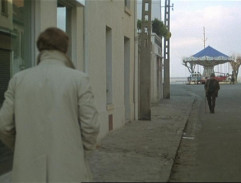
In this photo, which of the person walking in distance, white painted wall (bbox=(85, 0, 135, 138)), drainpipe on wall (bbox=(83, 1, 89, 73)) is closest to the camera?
drainpipe on wall (bbox=(83, 1, 89, 73))

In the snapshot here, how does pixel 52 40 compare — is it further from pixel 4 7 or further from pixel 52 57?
pixel 4 7

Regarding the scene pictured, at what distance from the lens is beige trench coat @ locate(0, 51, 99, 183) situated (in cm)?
368

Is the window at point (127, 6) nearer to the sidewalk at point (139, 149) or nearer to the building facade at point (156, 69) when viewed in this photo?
the sidewalk at point (139, 149)

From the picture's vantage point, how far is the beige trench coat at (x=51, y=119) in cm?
368

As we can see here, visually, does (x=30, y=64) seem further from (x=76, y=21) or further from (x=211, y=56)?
(x=211, y=56)

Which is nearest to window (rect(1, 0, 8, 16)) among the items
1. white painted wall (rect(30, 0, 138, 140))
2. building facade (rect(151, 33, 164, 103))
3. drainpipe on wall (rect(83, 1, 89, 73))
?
white painted wall (rect(30, 0, 138, 140))

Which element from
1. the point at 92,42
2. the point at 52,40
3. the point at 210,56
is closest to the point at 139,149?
the point at 92,42

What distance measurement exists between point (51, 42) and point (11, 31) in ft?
11.3

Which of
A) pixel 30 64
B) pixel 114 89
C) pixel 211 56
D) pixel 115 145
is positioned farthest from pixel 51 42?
pixel 211 56

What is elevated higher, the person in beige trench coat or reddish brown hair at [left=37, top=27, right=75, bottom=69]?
reddish brown hair at [left=37, top=27, right=75, bottom=69]

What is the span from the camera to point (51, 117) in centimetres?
370

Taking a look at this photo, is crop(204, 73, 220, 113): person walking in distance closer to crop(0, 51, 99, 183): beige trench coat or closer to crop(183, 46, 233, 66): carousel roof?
crop(0, 51, 99, 183): beige trench coat

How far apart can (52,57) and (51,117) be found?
474mm

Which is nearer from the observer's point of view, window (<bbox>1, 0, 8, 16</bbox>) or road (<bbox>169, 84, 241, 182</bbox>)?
window (<bbox>1, 0, 8, 16</bbox>)
